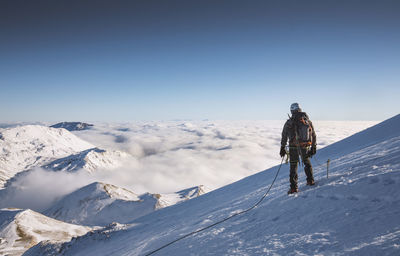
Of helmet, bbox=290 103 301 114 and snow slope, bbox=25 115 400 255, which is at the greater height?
helmet, bbox=290 103 301 114

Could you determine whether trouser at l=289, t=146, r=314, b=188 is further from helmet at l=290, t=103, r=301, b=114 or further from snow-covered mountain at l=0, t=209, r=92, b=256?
snow-covered mountain at l=0, t=209, r=92, b=256

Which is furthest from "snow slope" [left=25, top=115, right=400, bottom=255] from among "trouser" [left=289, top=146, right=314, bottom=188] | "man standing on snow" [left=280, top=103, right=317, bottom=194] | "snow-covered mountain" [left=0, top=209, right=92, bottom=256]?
"snow-covered mountain" [left=0, top=209, right=92, bottom=256]

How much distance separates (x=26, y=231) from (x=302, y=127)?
177129 mm

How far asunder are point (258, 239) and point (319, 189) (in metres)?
3.13

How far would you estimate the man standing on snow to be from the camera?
8.27 metres

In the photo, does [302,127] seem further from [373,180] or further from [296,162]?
[373,180]

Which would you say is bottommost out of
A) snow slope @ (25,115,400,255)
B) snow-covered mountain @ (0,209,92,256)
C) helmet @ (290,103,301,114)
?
snow-covered mountain @ (0,209,92,256)

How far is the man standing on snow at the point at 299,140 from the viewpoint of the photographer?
326 inches

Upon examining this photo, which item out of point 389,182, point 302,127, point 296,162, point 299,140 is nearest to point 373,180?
point 389,182

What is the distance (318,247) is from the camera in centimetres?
473

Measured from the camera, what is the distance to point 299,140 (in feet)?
27.4

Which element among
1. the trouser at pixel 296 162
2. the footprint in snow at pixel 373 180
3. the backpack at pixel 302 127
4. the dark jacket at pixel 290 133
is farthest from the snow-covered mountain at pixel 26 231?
the footprint in snow at pixel 373 180

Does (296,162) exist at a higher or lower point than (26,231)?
higher

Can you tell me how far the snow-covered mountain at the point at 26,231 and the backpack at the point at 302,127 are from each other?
478 ft
